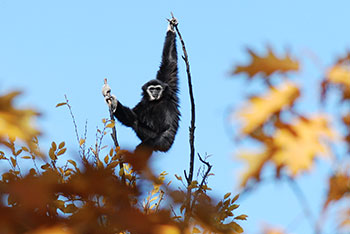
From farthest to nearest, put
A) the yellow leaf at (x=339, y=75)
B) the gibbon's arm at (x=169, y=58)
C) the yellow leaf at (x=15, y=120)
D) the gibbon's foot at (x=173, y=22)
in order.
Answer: the gibbon's arm at (x=169, y=58) → the gibbon's foot at (x=173, y=22) → the yellow leaf at (x=339, y=75) → the yellow leaf at (x=15, y=120)

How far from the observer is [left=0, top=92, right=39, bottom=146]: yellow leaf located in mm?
1561

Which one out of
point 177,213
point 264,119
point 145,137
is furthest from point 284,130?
point 145,137

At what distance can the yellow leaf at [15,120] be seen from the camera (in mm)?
1561

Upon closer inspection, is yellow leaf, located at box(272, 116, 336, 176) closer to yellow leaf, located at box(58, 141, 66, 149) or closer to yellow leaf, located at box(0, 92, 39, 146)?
yellow leaf, located at box(0, 92, 39, 146)

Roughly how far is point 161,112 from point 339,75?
7.12 meters

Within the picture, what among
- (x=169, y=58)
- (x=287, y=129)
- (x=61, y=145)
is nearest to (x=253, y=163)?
(x=287, y=129)

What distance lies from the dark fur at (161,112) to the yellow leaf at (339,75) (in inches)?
247

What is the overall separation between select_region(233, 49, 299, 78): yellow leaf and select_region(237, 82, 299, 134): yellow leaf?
2.5 inches

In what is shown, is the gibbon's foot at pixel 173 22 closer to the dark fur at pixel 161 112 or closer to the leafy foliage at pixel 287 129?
the dark fur at pixel 161 112

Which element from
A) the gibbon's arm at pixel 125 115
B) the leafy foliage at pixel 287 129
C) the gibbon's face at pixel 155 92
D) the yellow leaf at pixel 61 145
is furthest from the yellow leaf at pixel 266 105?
the gibbon's face at pixel 155 92

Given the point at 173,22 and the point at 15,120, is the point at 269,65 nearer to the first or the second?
the point at 15,120

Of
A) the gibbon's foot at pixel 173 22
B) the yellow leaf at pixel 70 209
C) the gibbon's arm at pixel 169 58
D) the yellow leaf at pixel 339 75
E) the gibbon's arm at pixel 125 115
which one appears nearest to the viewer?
the yellow leaf at pixel 339 75

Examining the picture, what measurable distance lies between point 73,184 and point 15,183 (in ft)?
0.82

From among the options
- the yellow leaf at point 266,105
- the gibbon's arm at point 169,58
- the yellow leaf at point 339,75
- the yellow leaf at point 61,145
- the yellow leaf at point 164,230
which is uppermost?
the gibbon's arm at point 169,58
